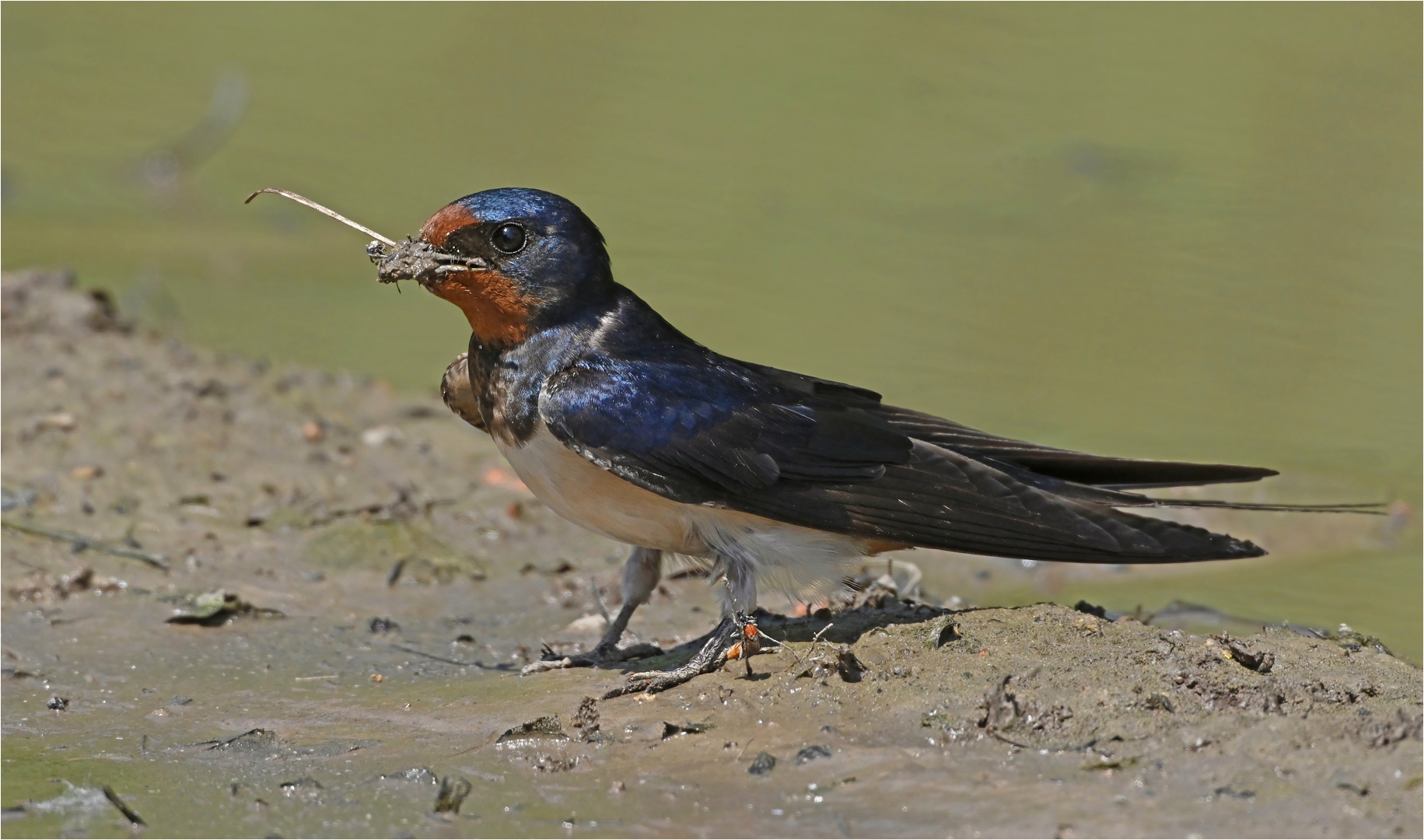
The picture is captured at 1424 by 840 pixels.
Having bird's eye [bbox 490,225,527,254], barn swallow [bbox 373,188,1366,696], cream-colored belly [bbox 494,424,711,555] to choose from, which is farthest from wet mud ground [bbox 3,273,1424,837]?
bird's eye [bbox 490,225,527,254]

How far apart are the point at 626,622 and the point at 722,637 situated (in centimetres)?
59

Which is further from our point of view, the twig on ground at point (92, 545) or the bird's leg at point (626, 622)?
the twig on ground at point (92, 545)

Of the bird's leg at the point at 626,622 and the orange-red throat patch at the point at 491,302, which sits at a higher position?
the orange-red throat patch at the point at 491,302

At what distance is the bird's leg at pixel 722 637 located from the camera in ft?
13.7

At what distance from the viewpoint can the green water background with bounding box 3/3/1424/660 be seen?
7914 mm

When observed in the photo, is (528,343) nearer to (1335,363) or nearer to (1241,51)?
(1335,363)

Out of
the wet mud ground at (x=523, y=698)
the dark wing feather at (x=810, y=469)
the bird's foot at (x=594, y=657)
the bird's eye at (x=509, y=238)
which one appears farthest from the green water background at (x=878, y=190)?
the bird's eye at (x=509, y=238)

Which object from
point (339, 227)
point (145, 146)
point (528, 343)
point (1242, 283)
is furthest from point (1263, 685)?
point (145, 146)

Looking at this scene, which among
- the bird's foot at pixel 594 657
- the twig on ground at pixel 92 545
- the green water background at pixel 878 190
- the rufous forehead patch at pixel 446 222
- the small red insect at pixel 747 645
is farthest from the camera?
the green water background at pixel 878 190

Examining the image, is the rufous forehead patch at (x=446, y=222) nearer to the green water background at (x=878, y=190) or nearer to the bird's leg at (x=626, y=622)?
the bird's leg at (x=626, y=622)

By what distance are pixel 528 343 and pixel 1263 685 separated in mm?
2003

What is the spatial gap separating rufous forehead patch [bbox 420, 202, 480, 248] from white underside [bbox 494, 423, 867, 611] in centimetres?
56

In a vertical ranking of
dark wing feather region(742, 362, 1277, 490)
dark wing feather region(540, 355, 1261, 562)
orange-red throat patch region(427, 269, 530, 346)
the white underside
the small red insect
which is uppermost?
orange-red throat patch region(427, 269, 530, 346)

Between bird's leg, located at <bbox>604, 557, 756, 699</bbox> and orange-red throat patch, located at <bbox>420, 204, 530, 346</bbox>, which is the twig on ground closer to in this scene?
orange-red throat patch, located at <bbox>420, 204, 530, 346</bbox>
